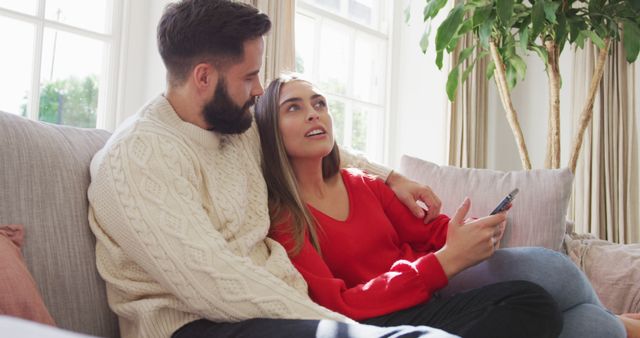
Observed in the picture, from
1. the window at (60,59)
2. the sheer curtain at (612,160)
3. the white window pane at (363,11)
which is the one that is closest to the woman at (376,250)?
the window at (60,59)

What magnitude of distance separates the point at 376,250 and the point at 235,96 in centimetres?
52

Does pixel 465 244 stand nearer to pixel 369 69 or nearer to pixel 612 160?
pixel 369 69

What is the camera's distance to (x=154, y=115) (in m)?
1.34

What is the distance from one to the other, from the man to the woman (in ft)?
0.24

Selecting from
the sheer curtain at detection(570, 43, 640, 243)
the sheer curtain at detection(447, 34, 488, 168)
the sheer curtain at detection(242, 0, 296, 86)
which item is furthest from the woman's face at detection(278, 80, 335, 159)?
the sheer curtain at detection(570, 43, 640, 243)

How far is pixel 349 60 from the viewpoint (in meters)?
3.65

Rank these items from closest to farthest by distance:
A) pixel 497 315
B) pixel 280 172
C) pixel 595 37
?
pixel 497 315, pixel 280 172, pixel 595 37

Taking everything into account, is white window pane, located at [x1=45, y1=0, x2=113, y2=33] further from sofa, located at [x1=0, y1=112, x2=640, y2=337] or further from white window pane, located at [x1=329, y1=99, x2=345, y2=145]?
white window pane, located at [x1=329, y1=99, x2=345, y2=145]

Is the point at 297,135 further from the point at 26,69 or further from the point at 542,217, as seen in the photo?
the point at 26,69

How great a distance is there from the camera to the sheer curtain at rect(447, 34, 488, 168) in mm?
3807

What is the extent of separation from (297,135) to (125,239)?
569 mm

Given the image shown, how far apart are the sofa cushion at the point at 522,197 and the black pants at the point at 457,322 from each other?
0.64 metres

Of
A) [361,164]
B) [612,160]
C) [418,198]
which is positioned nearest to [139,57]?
[361,164]

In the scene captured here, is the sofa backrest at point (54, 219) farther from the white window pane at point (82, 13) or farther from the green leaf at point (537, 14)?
the green leaf at point (537, 14)
